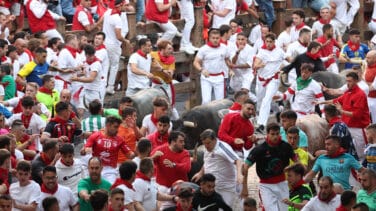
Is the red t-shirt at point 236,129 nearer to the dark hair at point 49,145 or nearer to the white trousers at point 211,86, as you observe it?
the dark hair at point 49,145

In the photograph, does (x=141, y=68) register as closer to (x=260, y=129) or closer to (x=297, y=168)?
(x=260, y=129)

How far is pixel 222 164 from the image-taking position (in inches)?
772

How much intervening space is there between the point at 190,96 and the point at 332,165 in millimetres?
9724

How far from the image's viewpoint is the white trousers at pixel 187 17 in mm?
28734

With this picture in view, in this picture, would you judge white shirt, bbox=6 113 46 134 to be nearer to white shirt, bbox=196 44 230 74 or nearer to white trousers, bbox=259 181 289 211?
white trousers, bbox=259 181 289 211

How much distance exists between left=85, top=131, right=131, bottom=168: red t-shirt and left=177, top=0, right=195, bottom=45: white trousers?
31.4 ft

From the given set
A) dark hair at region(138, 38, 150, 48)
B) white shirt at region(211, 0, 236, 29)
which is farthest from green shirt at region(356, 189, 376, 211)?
white shirt at region(211, 0, 236, 29)

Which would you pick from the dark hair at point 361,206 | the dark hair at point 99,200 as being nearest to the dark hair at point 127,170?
the dark hair at point 99,200

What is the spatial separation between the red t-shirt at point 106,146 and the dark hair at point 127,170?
152 centimetres

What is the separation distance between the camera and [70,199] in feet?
58.4

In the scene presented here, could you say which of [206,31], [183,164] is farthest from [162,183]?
[206,31]

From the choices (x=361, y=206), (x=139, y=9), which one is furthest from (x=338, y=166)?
(x=139, y=9)

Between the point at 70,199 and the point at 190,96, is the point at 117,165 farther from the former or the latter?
the point at 190,96

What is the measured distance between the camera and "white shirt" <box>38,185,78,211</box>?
17.8 metres
